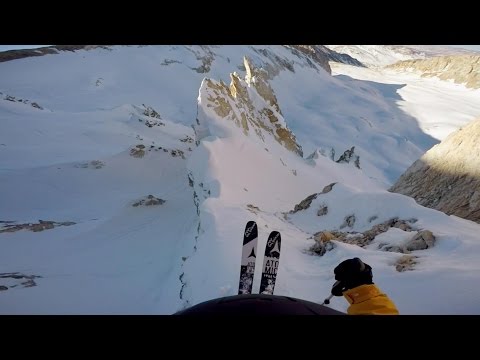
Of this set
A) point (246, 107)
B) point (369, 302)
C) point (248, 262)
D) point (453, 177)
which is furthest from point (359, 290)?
point (246, 107)

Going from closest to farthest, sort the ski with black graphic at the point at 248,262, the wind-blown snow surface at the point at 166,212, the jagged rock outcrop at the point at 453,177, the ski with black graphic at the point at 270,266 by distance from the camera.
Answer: the ski with black graphic at the point at 248,262 → the ski with black graphic at the point at 270,266 → the wind-blown snow surface at the point at 166,212 → the jagged rock outcrop at the point at 453,177

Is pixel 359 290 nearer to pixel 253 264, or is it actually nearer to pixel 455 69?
pixel 253 264

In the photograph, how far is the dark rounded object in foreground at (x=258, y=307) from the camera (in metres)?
1.75

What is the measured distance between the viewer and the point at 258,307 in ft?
5.88

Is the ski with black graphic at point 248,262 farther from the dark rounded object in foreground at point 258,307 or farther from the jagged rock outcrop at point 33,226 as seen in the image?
the jagged rock outcrop at point 33,226

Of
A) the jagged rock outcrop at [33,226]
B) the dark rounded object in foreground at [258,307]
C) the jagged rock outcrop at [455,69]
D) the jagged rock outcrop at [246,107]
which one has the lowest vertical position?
the dark rounded object in foreground at [258,307]

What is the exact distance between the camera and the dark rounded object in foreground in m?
1.75

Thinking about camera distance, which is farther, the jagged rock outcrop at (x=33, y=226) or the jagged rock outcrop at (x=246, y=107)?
the jagged rock outcrop at (x=246, y=107)

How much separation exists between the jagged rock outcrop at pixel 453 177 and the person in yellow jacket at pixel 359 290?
643cm

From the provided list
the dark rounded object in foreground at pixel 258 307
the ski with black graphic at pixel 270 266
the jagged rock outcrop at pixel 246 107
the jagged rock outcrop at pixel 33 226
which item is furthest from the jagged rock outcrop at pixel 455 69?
the dark rounded object in foreground at pixel 258 307
